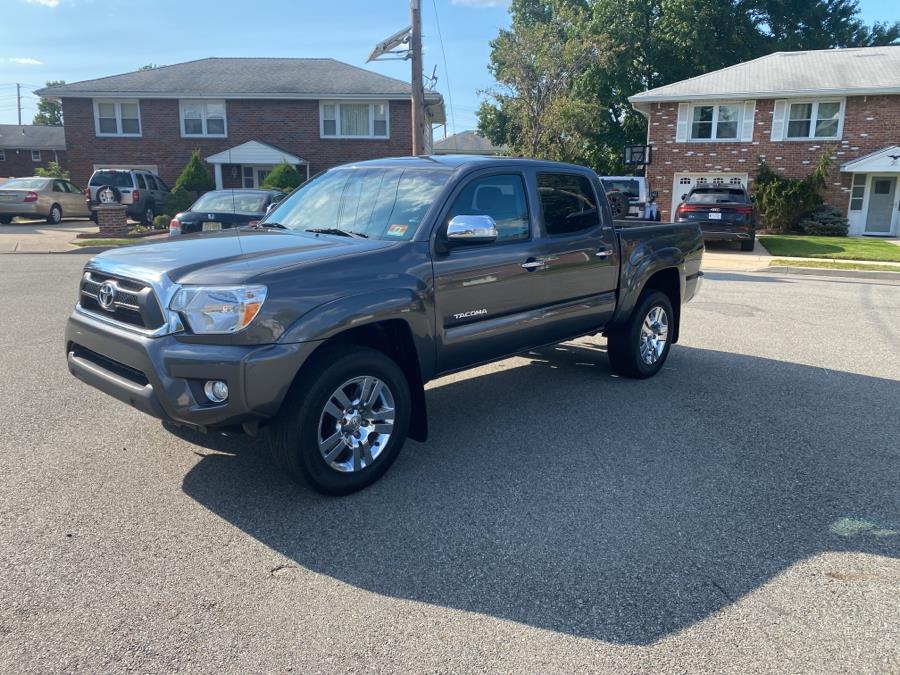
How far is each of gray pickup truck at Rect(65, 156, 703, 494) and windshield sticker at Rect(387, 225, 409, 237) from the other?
25 mm

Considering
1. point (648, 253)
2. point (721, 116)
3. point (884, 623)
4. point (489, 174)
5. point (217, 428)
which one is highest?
point (721, 116)

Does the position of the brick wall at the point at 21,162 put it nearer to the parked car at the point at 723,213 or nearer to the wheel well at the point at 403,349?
the parked car at the point at 723,213

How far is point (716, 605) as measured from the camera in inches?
121

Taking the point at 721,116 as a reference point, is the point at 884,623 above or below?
below

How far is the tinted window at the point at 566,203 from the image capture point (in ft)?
17.7

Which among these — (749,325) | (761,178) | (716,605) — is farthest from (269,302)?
(761,178)

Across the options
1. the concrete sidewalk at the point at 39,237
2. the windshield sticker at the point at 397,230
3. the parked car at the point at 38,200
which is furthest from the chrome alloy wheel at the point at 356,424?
the parked car at the point at 38,200

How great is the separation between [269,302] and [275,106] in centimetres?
2822

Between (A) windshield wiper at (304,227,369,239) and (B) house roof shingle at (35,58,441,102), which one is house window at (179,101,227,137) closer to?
(B) house roof shingle at (35,58,441,102)

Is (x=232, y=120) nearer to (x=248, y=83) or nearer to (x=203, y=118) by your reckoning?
(x=203, y=118)

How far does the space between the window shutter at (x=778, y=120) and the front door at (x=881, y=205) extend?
372 cm

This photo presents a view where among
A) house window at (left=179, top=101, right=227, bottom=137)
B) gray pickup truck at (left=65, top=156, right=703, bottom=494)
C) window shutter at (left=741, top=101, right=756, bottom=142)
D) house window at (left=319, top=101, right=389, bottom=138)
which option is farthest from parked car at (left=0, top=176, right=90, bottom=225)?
window shutter at (left=741, top=101, right=756, bottom=142)

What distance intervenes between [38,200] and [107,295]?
2386cm

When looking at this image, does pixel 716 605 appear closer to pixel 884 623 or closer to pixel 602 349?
pixel 884 623
